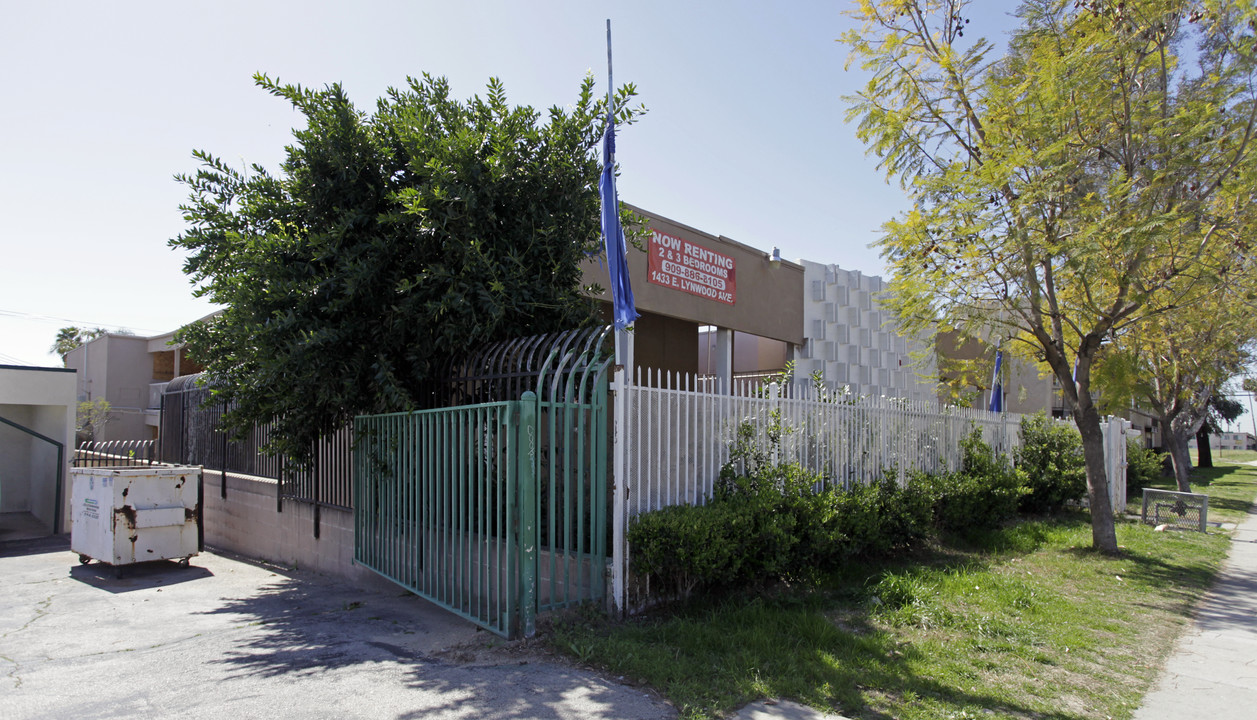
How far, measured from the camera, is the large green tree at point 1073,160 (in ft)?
30.5

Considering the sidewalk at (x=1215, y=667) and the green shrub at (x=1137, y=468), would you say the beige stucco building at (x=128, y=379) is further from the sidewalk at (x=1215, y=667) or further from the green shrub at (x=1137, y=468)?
the sidewalk at (x=1215, y=667)

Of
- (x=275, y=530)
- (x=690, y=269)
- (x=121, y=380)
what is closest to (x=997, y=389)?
(x=690, y=269)

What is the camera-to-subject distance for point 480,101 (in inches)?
330

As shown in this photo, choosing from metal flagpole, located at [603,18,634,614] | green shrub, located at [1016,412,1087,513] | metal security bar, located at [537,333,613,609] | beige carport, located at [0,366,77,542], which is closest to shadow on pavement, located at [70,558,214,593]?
beige carport, located at [0,366,77,542]

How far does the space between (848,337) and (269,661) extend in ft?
53.1

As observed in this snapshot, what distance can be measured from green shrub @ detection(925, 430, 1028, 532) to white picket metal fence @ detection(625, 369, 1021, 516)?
1.12 ft

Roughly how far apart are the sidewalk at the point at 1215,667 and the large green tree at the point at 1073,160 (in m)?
2.43

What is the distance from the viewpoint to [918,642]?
5.99m

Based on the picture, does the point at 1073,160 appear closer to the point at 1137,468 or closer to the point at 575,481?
the point at 575,481

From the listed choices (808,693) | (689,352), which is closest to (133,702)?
(808,693)

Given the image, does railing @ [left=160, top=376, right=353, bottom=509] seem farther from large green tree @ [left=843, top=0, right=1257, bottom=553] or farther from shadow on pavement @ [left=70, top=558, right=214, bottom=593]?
large green tree @ [left=843, top=0, right=1257, bottom=553]

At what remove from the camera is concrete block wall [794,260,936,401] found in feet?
60.0

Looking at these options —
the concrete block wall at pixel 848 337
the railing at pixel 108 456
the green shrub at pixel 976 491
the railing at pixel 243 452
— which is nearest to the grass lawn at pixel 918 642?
the green shrub at pixel 976 491

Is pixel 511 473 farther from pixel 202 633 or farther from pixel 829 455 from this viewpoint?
pixel 829 455
